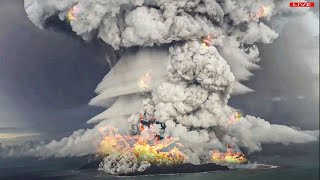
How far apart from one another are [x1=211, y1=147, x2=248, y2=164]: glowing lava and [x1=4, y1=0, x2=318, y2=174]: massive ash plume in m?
0.07

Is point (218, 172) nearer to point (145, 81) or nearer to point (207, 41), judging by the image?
point (145, 81)

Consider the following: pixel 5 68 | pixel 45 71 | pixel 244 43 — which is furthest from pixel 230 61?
pixel 5 68

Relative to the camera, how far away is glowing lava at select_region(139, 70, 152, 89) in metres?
7.51

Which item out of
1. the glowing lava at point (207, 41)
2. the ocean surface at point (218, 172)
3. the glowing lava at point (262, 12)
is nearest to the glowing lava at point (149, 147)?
the ocean surface at point (218, 172)

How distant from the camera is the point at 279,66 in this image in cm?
825

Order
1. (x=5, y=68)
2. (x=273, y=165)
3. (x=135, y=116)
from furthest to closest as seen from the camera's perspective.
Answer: (x=273, y=165) → (x=135, y=116) → (x=5, y=68)

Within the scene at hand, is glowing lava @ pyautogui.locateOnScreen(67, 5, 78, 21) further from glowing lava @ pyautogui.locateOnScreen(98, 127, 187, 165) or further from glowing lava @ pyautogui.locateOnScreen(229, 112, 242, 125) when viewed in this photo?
→ glowing lava @ pyautogui.locateOnScreen(229, 112, 242, 125)

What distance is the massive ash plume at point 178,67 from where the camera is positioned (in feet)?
24.0

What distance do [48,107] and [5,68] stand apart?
2.43ft

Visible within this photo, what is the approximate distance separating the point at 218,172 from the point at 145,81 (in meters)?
1.67

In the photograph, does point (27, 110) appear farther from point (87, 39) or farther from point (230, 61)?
point (230, 61)

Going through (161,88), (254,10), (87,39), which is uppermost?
(254,10)

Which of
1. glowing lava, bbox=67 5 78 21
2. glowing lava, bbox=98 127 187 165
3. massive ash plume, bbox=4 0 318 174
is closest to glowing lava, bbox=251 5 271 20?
massive ash plume, bbox=4 0 318 174

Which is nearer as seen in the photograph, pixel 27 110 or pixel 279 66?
pixel 27 110
